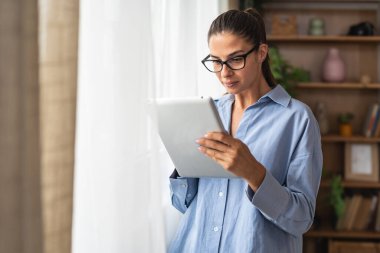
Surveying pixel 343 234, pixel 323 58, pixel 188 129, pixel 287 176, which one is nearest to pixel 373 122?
pixel 323 58

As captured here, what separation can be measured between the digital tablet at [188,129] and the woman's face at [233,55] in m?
0.14

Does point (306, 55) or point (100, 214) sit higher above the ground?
point (306, 55)

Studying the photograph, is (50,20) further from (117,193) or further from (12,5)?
(117,193)

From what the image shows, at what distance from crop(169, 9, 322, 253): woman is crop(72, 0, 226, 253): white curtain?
0.16 metres

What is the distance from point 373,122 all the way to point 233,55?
297 centimetres

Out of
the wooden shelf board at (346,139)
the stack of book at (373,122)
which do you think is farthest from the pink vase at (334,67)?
the wooden shelf board at (346,139)

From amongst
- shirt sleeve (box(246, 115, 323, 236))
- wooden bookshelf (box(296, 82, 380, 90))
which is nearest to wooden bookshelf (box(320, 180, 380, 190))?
wooden bookshelf (box(296, 82, 380, 90))

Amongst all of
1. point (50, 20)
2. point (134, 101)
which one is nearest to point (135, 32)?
point (134, 101)

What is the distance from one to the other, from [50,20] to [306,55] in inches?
149

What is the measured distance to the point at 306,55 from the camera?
423 centimetres

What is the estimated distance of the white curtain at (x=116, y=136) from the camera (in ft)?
2.93

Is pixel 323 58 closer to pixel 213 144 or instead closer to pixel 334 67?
pixel 334 67

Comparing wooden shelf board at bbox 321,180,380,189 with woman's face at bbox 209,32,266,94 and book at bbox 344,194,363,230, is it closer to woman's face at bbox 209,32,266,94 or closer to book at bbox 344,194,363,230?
book at bbox 344,194,363,230

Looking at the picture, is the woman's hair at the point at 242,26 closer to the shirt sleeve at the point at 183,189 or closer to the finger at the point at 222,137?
the finger at the point at 222,137
